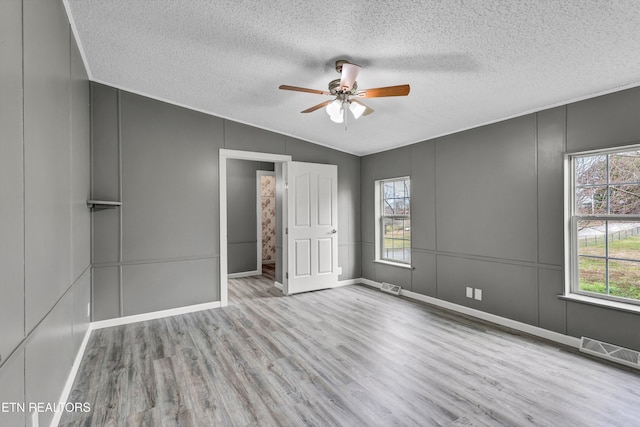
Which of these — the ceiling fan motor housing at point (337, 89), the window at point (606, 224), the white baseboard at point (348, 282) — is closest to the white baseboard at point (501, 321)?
the window at point (606, 224)

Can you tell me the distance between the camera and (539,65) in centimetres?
248

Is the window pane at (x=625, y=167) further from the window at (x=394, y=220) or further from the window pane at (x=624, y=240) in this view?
the window at (x=394, y=220)

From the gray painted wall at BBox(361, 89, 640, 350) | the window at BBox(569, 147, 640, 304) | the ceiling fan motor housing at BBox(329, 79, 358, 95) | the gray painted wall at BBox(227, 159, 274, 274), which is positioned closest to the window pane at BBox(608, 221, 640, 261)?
the window at BBox(569, 147, 640, 304)

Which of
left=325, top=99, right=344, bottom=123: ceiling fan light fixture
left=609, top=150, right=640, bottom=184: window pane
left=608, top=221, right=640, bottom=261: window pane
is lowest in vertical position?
left=608, top=221, right=640, bottom=261: window pane

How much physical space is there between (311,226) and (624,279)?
3.75 meters

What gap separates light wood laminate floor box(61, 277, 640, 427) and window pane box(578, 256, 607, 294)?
0.67 m

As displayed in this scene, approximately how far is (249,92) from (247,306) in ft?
9.33

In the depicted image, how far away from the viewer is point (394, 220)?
5285mm

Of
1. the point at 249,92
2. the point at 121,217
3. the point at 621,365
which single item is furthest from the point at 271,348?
the point at 621,365

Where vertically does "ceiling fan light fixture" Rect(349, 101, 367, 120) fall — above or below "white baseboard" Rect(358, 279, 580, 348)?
above

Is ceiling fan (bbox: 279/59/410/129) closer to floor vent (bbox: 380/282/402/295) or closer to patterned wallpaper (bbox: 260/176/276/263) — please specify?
floor vent (bbox: 380/282/402/295)

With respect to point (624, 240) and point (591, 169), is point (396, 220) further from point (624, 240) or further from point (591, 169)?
point (624, 240)

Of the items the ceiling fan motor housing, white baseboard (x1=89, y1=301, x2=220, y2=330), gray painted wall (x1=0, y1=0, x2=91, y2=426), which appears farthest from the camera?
white baseboard (x1=89, y1=301, x2=220, y2=330)

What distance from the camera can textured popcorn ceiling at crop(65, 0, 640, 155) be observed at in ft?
6.54
